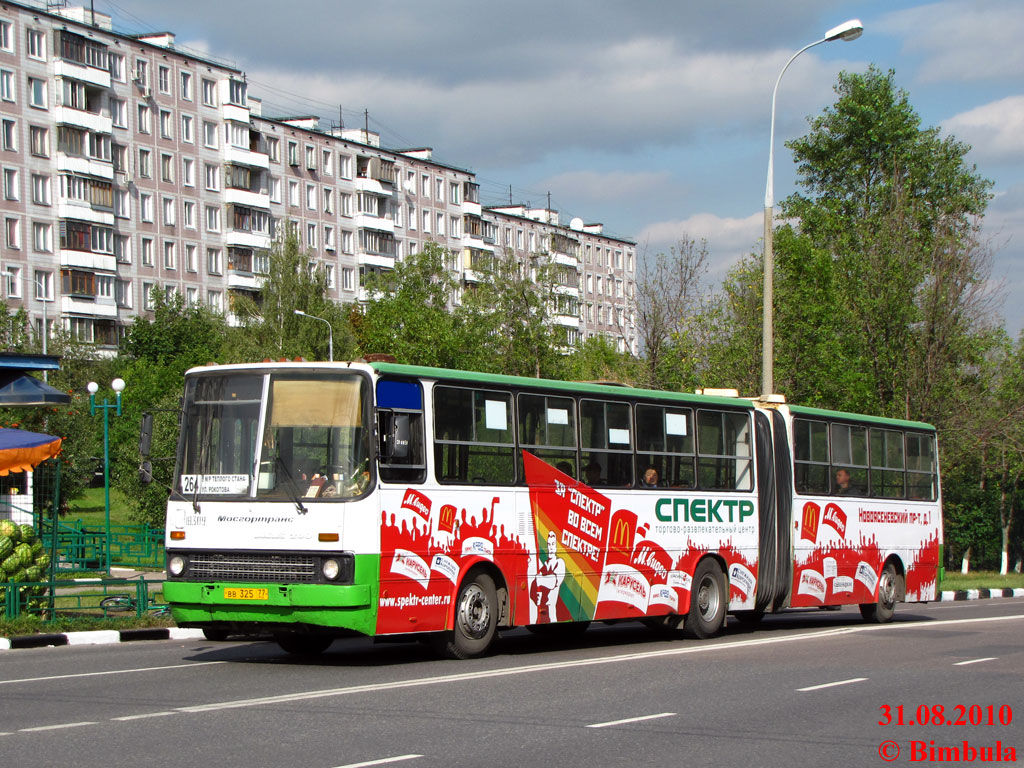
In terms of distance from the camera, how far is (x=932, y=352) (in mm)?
37469

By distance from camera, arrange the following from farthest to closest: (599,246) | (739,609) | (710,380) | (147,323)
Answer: (599,246) < (147,323) < (710,380) < (739,609)

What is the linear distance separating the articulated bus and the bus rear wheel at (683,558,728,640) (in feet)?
0.09

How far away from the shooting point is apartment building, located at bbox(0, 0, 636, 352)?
232 feet

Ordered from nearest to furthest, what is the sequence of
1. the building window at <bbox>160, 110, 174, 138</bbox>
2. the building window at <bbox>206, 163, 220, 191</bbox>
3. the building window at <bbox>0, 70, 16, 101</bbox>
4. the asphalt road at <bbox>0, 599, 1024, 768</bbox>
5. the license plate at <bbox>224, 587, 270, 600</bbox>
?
the asphalt road at <bbox>0, 599, 1024, 768</bbox> < the license plate at <bbox>224, 587, 270, 600</bbox> < the building window at <bbox>0, 70, 16, 101</bbox> < the building window at <bbox>160, 110, 174, 138</bbox> < the building window at <bbox>206, 163, 220, 191</bbox>

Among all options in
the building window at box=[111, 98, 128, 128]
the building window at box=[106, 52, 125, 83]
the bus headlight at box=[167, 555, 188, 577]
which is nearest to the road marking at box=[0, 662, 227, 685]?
the bus headlight at box=[167, 555, 188, 577]

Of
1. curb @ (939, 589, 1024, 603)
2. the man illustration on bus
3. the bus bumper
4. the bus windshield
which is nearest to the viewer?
the bus bumper

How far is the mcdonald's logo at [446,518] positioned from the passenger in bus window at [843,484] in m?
8.73

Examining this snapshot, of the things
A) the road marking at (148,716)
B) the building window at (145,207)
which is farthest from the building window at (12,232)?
the road marking at (148,716)

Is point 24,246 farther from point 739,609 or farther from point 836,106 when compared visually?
point 739,609

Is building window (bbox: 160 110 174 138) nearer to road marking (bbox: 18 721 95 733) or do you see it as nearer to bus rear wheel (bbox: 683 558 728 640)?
bus rear wheel (bbox: 683 558 728 640)

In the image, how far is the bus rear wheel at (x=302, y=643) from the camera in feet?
48.5

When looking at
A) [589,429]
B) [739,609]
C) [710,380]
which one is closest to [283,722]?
[589,429]

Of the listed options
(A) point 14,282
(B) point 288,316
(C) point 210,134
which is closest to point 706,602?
(B) point 288,316

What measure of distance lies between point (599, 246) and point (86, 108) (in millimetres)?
65648
